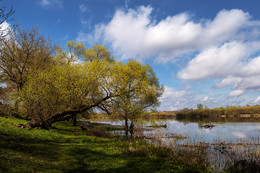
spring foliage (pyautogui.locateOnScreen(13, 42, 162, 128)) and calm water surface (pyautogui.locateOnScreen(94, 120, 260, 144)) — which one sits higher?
spring foliage (pyautogui.locateOnScreen(13, 42, 162, 128))

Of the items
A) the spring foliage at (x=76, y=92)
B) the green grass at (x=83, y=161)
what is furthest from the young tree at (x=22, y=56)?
the green grass at (x=83, y=161)

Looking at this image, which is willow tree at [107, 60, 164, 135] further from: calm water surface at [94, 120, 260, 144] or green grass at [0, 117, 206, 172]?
green grass at [0, 117, 206, 172]

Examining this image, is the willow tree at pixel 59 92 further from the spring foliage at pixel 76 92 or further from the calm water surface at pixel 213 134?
the calm water surface at pixel 213 134

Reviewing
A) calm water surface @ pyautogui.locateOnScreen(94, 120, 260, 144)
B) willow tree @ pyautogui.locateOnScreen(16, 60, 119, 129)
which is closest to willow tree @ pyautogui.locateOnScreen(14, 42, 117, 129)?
willow tree @ pyautogui.locateOnScreen(16, 60, 119, 129)

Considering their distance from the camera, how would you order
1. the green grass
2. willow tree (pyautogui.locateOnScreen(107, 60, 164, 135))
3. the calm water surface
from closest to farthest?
the green grass, the calm water surface, willow tree (pyautogui.locateOnScreen(107, 60, 164, 135))

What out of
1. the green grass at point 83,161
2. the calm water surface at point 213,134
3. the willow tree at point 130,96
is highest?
the willow tree at point 130,96

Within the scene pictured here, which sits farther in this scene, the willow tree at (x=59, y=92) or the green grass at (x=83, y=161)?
the willow tree at (x=59, y=92)

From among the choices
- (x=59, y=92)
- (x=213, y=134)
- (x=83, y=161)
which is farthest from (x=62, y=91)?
(x=213, y=134)

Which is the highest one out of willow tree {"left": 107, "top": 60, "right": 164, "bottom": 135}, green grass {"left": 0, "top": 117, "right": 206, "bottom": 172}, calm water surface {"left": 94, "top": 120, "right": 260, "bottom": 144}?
willow tree {"left": 107, "top": 60, "right": 164, "bottom": 135}

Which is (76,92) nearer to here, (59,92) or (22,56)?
(59,92)

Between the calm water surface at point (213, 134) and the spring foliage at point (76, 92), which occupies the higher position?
the spring foliage at point (76, 92)

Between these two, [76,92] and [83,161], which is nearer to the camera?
[83,161]

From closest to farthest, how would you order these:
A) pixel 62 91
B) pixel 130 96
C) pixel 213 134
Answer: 1. pixel 62 91
2. pixel 130 96
3. pixel 213 134

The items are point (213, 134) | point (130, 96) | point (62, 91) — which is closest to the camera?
point (62, 91)
